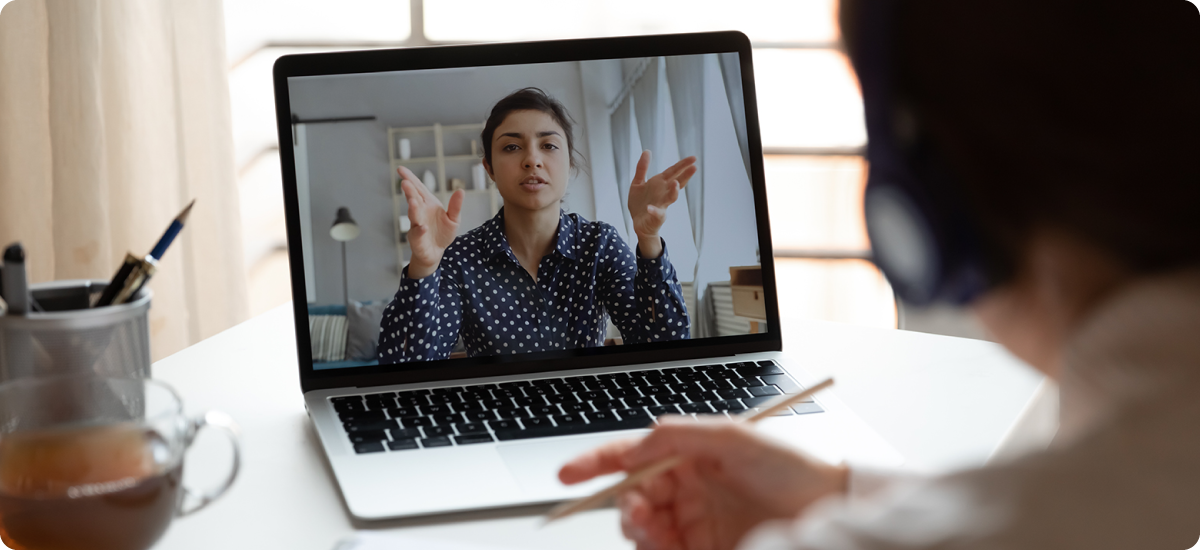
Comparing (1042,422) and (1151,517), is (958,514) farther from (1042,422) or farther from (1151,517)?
(1042,422)

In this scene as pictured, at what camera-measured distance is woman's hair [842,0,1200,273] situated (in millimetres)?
287

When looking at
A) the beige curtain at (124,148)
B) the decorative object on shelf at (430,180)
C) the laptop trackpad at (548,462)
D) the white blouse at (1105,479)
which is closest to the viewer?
the white blouse at (1105,479)

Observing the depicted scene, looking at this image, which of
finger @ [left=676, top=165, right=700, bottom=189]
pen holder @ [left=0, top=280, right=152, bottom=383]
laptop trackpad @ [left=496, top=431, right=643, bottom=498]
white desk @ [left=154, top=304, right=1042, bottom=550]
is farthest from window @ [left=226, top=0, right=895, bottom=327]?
pen holder @ [left=0, top=280, right=152, bottom=383]

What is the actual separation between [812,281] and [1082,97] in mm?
1840

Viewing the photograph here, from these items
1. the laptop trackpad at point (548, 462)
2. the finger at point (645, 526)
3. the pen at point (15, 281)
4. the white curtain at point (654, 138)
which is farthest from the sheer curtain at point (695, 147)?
the pen at point (15, 281)

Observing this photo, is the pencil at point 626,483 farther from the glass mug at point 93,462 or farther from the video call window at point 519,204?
the video call window at point 519,204

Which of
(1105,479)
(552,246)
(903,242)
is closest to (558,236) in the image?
(552,246)

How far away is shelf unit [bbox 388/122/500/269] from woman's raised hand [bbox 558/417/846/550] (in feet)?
1.12

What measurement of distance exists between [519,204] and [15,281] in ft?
1.27

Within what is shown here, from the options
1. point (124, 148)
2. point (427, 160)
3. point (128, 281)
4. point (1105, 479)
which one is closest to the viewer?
point (1105, 479)

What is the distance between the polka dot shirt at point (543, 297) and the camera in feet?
2.46

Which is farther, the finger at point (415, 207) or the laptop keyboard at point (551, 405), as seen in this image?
the finger at point (415, 207)

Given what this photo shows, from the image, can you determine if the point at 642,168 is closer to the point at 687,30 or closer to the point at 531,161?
the point at 531,161

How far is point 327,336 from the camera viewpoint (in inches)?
28.9
